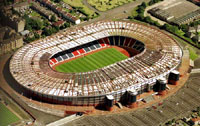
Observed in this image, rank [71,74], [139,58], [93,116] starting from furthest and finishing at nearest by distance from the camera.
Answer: [139,58] → [71,74] → [93,116]

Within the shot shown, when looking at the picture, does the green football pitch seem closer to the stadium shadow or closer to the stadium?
the stadium

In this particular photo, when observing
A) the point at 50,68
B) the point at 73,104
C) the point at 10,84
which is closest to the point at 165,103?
the point at 73,104

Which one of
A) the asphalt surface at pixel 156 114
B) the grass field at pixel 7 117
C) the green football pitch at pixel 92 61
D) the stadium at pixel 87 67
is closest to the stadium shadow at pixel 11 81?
the stadium at pixel 87 67

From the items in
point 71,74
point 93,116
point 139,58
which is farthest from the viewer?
point 139,58

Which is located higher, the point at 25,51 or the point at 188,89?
the point at 25,51

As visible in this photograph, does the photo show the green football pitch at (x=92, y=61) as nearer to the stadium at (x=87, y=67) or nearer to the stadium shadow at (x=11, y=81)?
Result: the stadium at (x=87, y=67)

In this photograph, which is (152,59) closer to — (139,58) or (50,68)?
(139,58)

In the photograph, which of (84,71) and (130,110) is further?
(84,71)

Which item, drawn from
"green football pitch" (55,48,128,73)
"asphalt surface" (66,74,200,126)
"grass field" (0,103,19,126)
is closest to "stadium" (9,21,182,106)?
"green football pitch" (55,48,128,73)
